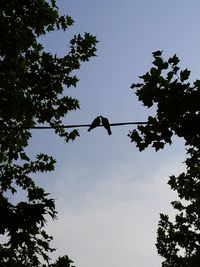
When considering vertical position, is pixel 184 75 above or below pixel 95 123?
above

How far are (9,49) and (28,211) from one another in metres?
4.28

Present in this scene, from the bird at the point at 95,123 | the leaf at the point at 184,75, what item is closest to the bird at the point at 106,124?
the bird at the point at 95,123

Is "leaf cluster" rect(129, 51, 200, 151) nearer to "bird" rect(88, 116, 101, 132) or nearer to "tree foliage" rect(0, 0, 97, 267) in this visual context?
"bird" rect(88, 116, 101, 132)

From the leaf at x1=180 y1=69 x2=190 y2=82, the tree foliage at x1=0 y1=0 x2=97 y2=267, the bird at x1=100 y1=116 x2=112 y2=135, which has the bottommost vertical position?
the bird at x1=100 y1=116 x2=112 y2=135

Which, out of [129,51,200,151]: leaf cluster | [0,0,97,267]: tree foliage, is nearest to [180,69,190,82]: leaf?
[129,51,200,151]: leaf cluster

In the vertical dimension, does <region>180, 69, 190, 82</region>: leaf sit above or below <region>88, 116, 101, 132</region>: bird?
above

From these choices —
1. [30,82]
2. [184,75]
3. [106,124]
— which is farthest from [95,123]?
[30,82]

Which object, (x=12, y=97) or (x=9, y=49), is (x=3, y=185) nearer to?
(x=12, y=97)

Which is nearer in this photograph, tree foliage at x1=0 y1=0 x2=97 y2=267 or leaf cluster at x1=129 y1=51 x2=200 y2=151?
leaf cluster at x1=129 y1=51 x2=200 y2=151

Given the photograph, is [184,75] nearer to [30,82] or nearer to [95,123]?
[95,123]

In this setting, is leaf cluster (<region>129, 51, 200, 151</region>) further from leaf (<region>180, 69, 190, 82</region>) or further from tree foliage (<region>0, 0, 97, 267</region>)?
tree foliage (<region>0, 0, 97, 267</region>)

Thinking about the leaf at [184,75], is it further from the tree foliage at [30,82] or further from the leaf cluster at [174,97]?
the tree foliage at [30,82]

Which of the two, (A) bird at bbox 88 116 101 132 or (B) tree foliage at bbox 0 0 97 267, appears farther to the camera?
(B) tree foliage at bbox 0 0 97 267

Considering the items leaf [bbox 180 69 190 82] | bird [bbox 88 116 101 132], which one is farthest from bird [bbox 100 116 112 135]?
leaf [bbox 180 69 190 82]
